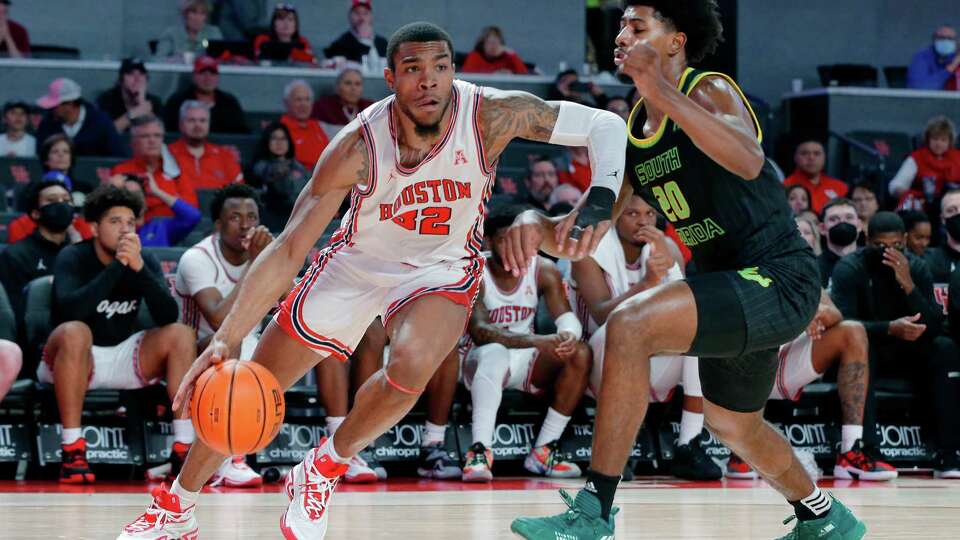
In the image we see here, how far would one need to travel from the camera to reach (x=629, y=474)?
7535 mm

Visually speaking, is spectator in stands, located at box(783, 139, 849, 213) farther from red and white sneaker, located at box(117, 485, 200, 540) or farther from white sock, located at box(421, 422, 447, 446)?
red and white sneaker, located at box(117, 485, 200, 540)

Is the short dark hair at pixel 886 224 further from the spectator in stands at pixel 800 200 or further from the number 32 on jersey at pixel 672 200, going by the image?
the number 32 on jersey at pixel 672 200

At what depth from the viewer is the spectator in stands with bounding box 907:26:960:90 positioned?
13.6 m

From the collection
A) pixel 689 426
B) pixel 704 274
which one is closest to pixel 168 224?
pixel 689 426

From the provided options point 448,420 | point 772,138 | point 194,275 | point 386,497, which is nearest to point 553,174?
point 448,420

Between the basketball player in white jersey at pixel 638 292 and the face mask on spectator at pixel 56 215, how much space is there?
303 centimetres

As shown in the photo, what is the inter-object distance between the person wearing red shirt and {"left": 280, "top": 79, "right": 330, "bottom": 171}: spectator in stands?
22.6 inches

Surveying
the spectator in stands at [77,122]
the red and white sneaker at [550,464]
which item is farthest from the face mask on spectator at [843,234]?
the spectator in stands at [77,122]

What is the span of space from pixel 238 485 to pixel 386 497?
1.04 meters

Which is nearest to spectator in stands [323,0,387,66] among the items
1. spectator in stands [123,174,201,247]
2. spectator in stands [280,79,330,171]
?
spectator in stands [280,79,330,171]

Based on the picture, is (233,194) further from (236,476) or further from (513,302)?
(513,302)

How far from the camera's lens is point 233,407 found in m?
3.97

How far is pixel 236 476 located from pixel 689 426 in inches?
105

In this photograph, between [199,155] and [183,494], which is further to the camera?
[199,155]
